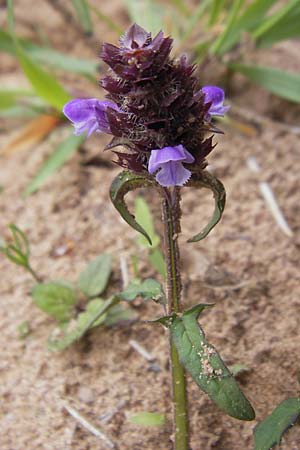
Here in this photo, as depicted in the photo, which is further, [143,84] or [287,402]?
[287,402]


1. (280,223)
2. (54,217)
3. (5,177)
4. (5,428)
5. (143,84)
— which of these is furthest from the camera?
(5,177)

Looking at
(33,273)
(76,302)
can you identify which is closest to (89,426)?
(76,302)

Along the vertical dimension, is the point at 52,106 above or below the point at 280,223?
above

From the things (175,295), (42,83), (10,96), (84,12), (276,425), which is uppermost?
(84,12)

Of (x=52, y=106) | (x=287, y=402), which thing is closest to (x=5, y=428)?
(x=287, y=402)

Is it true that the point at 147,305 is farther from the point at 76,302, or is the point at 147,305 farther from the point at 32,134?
the point at 32,134

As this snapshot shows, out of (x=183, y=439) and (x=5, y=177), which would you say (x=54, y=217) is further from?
(x=183, y=439)
